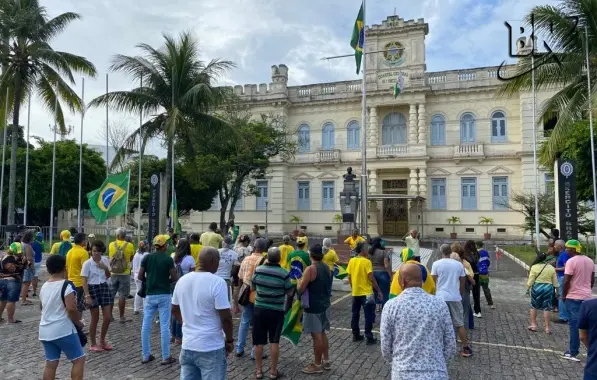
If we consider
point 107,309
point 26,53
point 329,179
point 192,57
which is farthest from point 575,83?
point 26,53

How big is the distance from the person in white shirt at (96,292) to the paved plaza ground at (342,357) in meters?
0.27

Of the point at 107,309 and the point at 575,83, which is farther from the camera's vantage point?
the point at 575,83

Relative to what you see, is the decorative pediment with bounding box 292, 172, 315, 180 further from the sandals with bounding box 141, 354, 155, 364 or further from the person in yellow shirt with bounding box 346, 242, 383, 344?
the sandals with bounding box 141, 354, 155, 364

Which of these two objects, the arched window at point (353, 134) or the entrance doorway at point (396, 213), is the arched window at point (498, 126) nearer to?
the entrance doorway at point (396, 213)

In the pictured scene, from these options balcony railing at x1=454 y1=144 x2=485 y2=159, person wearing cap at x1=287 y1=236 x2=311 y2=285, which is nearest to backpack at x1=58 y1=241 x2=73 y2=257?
person wearing cap at x1=287 y1=236 x2=311 y2=285

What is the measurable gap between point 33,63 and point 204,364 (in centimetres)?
1895

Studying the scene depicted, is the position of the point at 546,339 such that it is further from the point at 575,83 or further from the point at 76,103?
the point at 76,103

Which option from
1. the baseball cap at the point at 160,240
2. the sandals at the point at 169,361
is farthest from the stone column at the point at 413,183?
the sandals at the point at 169,361

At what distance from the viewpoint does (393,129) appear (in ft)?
99.9

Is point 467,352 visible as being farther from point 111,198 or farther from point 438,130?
point 438,130

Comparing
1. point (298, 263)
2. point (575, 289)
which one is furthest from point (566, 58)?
point (298, 263)

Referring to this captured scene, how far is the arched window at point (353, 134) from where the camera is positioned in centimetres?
3108

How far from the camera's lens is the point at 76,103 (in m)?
19.5

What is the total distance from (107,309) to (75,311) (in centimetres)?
251
